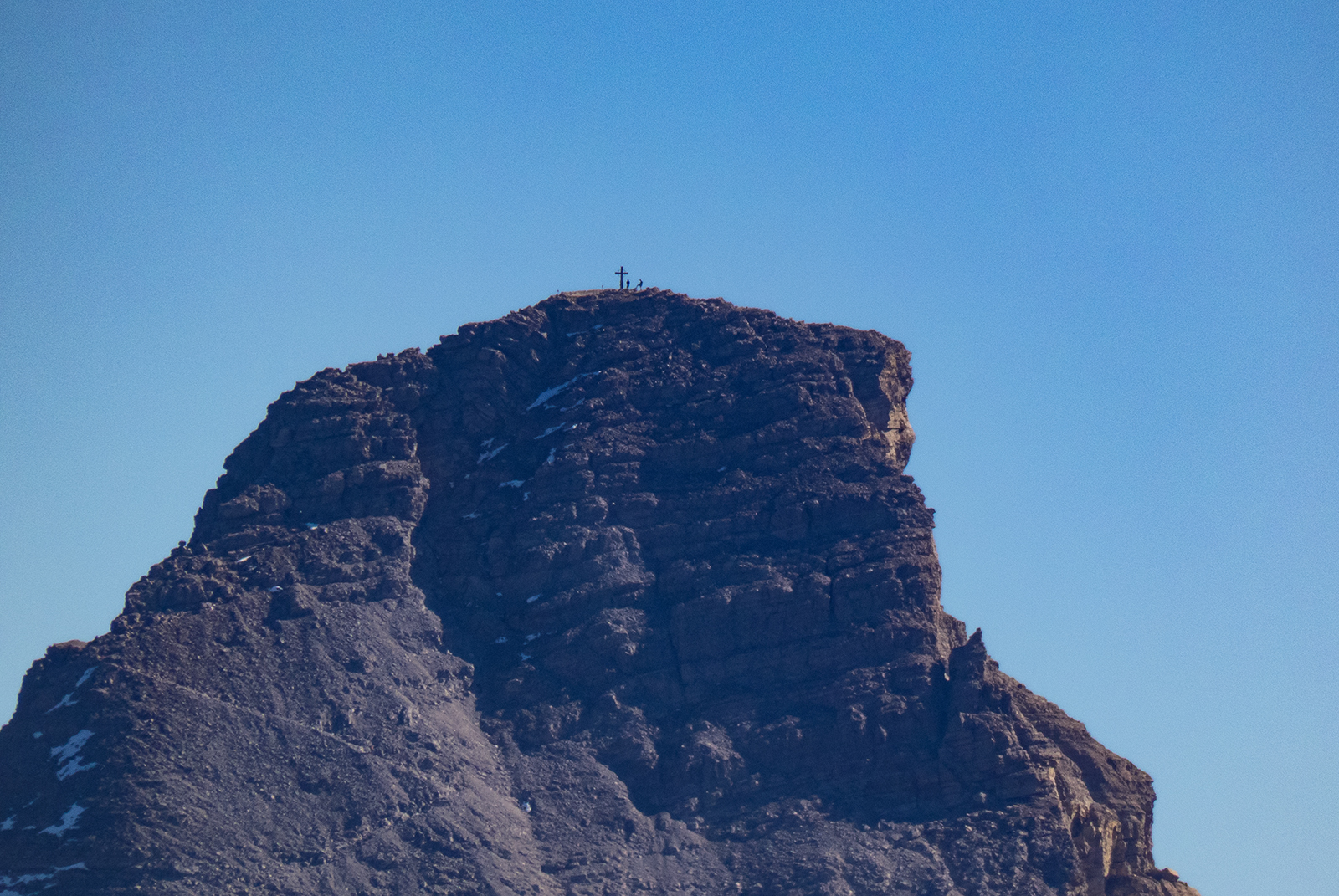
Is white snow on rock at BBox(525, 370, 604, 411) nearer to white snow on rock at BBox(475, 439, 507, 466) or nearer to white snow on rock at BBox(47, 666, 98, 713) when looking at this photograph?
white snow on rock at BBox(475, 439, 507, 466)

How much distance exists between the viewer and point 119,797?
144 metres

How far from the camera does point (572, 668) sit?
160m

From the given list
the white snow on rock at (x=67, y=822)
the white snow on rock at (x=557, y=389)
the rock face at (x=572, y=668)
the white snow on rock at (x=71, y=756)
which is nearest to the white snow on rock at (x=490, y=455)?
the rock face at (x=572, y=668)

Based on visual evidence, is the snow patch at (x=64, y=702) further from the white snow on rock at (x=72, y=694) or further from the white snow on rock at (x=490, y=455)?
the white snow on rock at (x=490, y=455)

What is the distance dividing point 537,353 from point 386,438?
15.7 meters

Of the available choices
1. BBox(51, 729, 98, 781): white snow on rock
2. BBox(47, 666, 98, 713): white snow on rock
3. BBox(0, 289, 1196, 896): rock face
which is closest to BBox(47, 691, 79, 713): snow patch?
BBox(47, 666, 98, 713): white snow on rock

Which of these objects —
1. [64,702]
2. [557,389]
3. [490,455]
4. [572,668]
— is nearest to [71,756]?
[64,702]

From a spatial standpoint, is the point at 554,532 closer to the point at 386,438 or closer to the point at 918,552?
the point at 386,438

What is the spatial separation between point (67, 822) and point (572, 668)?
3782 cm

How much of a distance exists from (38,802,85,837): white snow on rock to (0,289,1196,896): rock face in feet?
1.03

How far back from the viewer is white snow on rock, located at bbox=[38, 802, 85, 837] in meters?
142

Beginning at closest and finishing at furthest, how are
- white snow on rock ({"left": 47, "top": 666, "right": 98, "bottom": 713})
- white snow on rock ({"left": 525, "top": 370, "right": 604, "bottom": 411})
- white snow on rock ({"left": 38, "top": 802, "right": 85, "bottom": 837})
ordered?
white snow on rock ({"left": 38, "top": 802, "right": 85, "bottom": 837}) → white snow on rock ({"left": 47, "top": 666, "right": 98, "bottom": 713}) → white snow on rock ({"left": 525, "top": 370, "right": 604, "bottom": 411})

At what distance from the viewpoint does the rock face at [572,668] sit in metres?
145

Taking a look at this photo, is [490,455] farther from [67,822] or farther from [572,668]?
[67,822]
